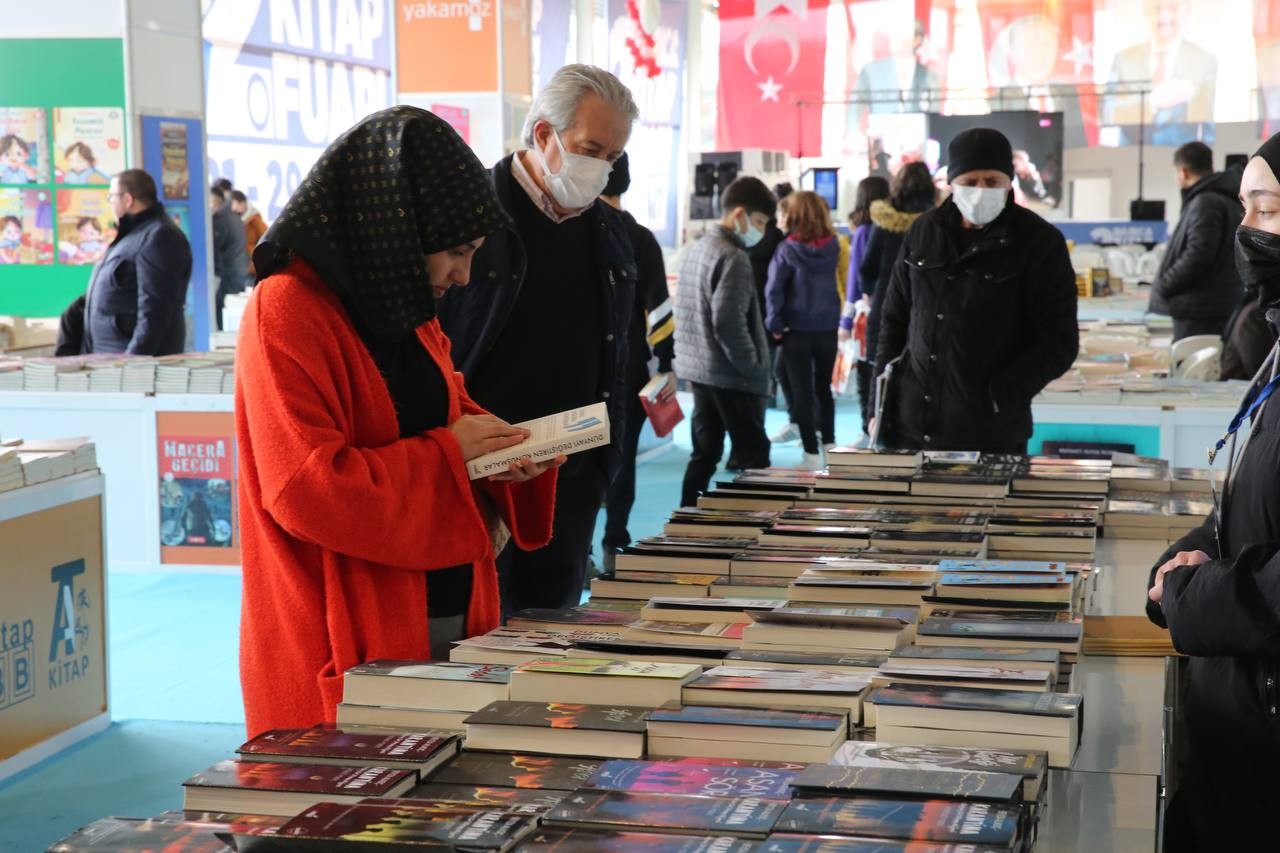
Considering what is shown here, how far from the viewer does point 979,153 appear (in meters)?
3.70

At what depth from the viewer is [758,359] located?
6.19 metres

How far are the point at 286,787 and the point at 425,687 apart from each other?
312 mm

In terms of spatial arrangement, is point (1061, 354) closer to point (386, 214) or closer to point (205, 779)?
point (386, 214)

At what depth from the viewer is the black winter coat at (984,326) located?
3.64m

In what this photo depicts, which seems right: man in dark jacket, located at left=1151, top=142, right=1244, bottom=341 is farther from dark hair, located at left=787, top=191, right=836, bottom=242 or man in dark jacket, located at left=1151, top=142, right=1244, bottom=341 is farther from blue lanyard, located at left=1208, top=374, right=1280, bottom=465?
blue lanyard, located at left=1208, top=374, right=1280, bottom=465

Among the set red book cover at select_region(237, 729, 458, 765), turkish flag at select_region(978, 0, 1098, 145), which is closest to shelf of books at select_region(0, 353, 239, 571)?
red book cover at select_region(237, 729, 458, 765)

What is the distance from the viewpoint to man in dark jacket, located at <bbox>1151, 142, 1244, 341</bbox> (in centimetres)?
682

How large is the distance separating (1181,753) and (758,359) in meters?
3.93

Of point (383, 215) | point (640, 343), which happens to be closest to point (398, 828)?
point (383, 215)

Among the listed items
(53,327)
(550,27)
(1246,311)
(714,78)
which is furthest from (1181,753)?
(714,78)

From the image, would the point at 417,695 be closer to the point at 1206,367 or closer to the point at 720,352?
the point at 720,352

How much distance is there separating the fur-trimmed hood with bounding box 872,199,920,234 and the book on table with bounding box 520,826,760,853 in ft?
19.1

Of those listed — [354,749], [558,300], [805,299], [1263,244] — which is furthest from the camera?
[805,299]

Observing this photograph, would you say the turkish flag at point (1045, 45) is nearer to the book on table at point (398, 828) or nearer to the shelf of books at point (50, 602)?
the shelf of books at point (50, 602)
